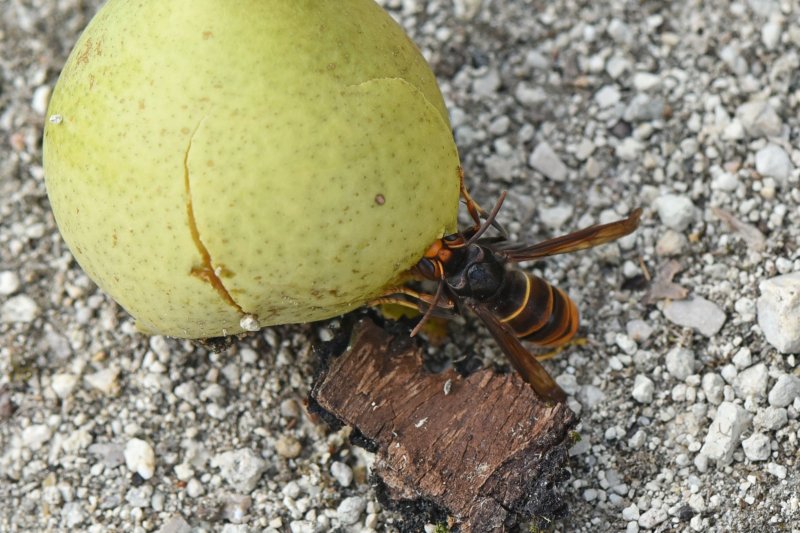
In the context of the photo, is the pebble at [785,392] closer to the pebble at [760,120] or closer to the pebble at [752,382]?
the pebble at [752,382]

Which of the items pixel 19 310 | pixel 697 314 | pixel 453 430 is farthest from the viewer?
pixel 19 310

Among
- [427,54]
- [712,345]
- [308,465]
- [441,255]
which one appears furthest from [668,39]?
[308,465]

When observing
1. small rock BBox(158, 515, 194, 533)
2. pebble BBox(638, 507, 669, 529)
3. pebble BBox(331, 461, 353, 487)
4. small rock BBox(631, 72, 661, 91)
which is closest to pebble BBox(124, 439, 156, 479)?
small rock BBox(158, 515, 194, 533)

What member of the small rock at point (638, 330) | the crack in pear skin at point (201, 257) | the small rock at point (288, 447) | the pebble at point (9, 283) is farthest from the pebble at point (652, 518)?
the pebble at point (9, 283)

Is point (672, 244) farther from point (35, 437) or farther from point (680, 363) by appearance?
point (35, 437)

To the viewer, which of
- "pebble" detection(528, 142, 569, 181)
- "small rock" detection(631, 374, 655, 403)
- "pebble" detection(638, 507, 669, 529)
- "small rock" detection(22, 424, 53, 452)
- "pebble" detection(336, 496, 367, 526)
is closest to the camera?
"pebble" detection(638, 507, 669, 529)

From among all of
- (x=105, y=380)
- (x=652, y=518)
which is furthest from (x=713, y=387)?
(x=105, y=380)

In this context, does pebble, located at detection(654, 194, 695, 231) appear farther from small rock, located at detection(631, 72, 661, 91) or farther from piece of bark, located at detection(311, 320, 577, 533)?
piece of bark, located at detection(311, 320, 577, 533)

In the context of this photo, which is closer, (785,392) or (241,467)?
(785,392)
